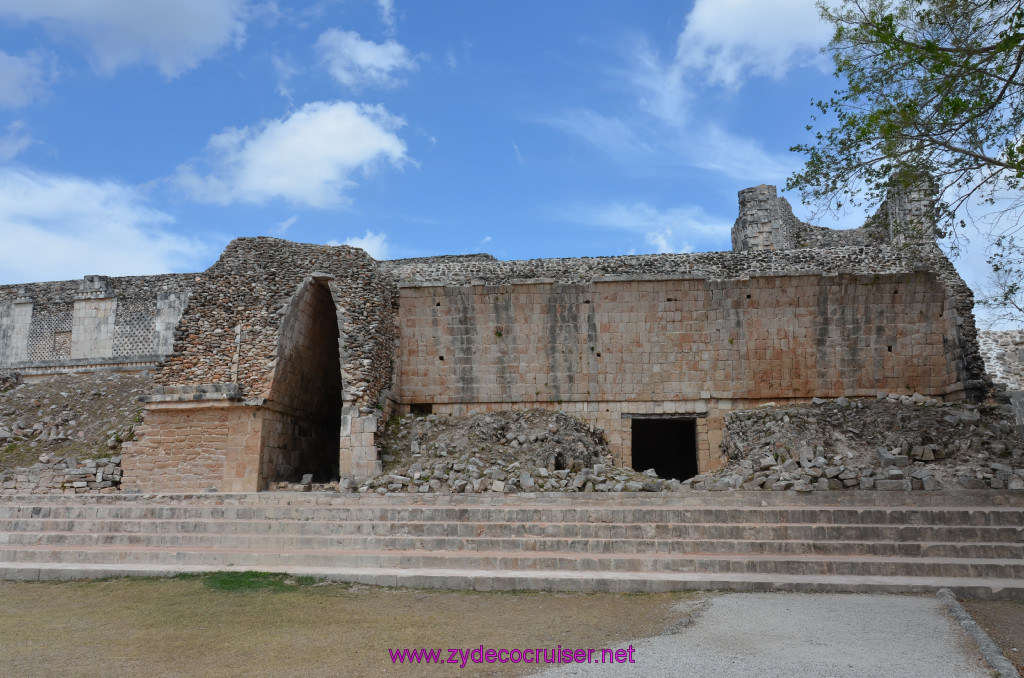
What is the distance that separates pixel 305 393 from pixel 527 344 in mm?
4939

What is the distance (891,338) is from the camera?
14.4 meters

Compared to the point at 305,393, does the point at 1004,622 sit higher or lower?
lower

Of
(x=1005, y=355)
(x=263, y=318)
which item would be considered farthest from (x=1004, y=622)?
(x=263, y=318)

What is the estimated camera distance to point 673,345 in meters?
14.8

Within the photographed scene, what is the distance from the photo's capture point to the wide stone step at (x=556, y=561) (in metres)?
7.98

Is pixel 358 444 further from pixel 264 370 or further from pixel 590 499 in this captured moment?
pixel 590 499

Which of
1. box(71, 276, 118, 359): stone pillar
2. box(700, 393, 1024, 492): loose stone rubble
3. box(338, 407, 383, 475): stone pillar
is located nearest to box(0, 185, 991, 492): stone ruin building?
box(338, 407, 383, 475): stone pillar

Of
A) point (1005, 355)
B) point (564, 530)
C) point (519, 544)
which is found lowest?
point (519, 544)

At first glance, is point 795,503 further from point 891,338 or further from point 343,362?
point 343,362

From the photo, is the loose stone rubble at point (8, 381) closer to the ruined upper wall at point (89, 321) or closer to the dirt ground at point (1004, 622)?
the ruined upper wall at point (89, 321)

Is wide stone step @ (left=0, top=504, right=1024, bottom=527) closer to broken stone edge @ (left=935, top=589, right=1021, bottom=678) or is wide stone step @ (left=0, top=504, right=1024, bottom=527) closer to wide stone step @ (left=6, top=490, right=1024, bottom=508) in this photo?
wide stone step @ (left=6, top=490, right=1024, bottom=508)

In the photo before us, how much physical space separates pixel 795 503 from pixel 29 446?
15.2m

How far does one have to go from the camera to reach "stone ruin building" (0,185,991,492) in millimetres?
13312

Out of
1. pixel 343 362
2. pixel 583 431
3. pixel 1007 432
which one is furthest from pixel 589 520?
pixel 1007 432
